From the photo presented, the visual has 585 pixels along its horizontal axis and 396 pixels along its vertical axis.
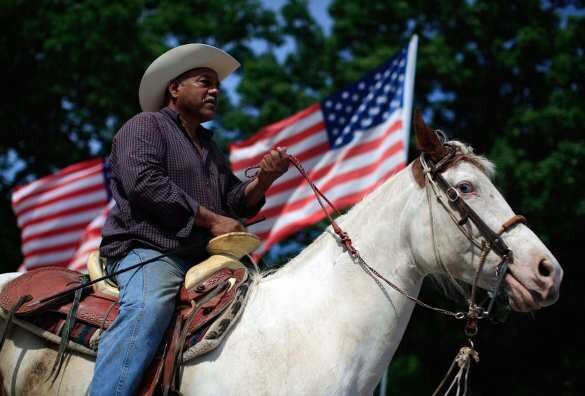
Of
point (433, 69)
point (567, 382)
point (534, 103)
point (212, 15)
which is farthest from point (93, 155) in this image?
point (567, 382)

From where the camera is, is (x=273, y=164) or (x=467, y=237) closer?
(x=467, y=237)

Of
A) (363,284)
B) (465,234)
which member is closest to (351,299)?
(363,284)

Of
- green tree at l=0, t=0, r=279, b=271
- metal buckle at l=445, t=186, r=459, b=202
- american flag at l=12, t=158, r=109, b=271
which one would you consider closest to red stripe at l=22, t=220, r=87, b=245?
american flag at l=12, t=158, r=109, b=271

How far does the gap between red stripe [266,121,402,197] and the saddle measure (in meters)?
6.11

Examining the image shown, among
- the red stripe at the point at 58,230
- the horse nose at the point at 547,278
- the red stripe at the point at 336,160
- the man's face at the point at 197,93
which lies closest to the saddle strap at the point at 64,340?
the man's face at the point at 197,93

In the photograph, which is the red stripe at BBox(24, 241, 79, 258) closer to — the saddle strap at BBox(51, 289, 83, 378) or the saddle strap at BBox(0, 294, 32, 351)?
the saddle strap at BBox(0, 294, 32, 351)

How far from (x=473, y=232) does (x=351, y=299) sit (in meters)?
0.75

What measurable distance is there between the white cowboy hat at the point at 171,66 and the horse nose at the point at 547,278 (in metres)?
2.46

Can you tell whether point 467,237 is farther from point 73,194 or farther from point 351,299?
point 73,194

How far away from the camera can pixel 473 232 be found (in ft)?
13.2

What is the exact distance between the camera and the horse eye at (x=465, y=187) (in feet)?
13.4

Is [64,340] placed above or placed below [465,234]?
above

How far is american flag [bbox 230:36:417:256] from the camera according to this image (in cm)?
1024

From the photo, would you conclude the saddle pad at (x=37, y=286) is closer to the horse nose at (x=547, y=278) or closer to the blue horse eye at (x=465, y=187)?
the blue horse eye at (x=465, y=187)
